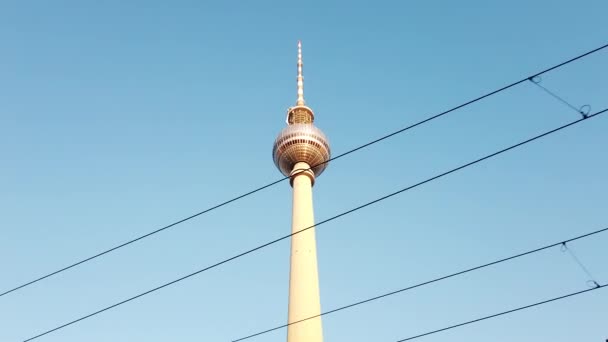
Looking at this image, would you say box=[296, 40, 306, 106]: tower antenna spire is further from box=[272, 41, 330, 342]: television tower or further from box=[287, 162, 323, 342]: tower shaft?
box=[287, 162, 323, 342]: tower shaft

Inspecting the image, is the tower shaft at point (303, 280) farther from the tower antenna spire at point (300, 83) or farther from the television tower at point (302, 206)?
the tower antenna spire at point (300, 83)

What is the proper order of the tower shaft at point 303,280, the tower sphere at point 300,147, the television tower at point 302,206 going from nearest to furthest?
the tower shaft at point 303,280 → the television tower at point 302,206 → the tower sphere at point 300,147

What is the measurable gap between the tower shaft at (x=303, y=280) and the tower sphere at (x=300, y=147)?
23.7 feet

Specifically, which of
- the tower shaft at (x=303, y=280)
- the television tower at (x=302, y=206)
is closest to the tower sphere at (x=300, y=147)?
the television tower at (x=302, y=206)

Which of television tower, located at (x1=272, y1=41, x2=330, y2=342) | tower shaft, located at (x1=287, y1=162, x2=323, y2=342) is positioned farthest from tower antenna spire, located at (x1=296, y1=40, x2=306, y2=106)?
tower shaft, located at (x1=287, y1=162, x2=323, y2=342)

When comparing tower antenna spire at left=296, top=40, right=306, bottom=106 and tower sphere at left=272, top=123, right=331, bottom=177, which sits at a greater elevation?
tower antenna spire at left=296, top=40, right=306, bottom=106

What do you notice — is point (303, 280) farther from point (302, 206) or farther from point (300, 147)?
point (300, 147)

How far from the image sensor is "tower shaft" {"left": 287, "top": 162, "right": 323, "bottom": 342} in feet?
167

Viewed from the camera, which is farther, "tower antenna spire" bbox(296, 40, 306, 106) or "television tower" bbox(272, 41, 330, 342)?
"tower antenna spire" bbox(296, 40, 306, 106)

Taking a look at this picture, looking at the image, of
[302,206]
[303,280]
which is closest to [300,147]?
[302,206]

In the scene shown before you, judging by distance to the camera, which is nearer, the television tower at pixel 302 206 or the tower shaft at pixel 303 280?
the tower shaft at pixel 303 280

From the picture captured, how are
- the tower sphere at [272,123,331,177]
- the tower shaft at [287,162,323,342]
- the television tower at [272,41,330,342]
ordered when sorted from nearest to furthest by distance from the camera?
the tower shaft at [287,162,323,342]
the television tower at [272,41,330,342]
the tower sphere at [272,123,331,177]

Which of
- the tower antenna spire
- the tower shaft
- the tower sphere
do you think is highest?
the tower antenna spire

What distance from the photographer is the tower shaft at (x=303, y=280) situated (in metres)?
50.9
